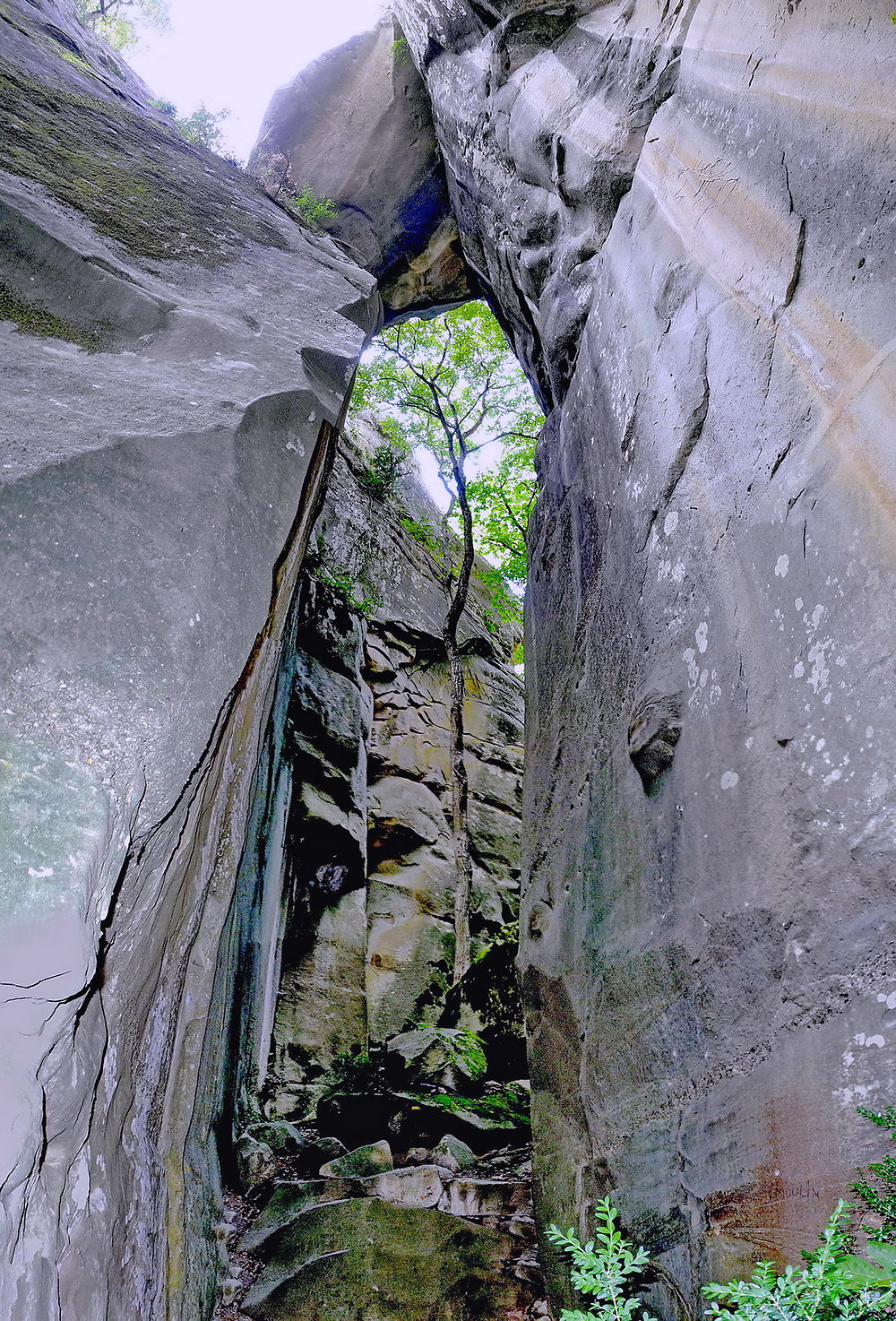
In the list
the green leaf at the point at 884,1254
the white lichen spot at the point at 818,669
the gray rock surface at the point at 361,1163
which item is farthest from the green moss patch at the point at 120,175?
the gray rock surface at the point at 361,1163

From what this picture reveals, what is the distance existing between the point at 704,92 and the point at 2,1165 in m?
5.72

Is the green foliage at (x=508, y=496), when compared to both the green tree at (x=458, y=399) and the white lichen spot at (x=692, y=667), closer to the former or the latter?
the green tree at (x=458, y=399)

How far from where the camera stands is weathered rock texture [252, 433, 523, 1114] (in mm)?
8984

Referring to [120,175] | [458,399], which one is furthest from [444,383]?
[120,175]

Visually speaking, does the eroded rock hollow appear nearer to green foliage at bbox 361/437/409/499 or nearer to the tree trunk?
the tree trunk

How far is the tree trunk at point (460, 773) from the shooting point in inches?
367

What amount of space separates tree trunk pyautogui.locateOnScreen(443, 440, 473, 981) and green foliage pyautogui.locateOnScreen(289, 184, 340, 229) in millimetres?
3882

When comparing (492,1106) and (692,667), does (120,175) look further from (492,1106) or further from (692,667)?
(492,1106)

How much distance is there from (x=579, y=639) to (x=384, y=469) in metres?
9.33

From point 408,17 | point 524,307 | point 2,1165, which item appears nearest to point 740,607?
point 2,1165

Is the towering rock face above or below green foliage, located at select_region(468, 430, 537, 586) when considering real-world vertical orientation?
below

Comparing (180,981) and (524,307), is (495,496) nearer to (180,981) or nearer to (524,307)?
(524,307)

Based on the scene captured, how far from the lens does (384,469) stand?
14.0 meters

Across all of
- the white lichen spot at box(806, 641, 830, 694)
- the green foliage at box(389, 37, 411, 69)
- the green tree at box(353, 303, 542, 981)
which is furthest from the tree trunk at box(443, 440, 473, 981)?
the white lichen spot at box(806, 641, 830, 694)
